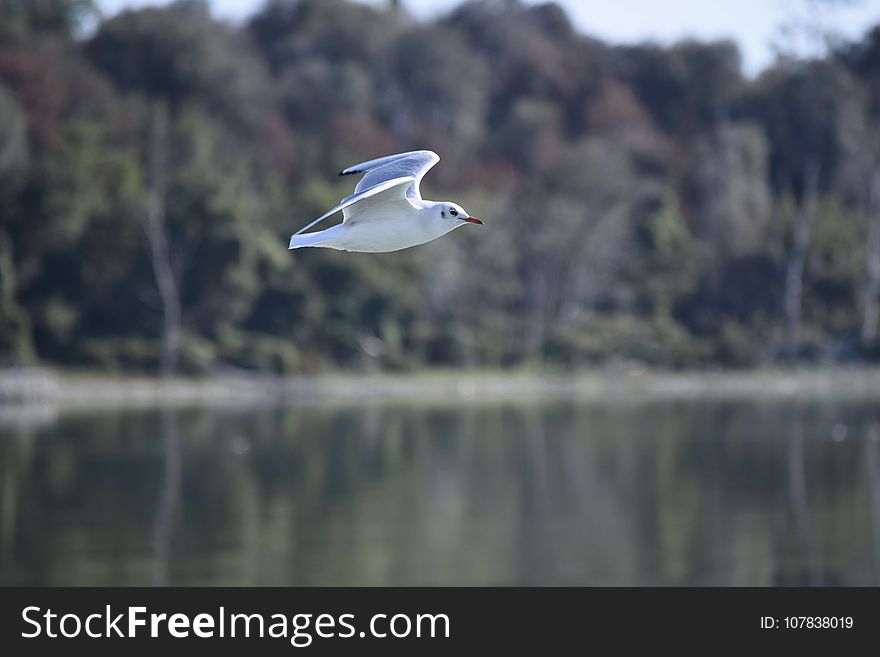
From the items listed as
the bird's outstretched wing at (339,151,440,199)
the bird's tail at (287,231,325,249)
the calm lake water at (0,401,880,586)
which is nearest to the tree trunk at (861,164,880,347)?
the calm lake water at (0,401,880,586)

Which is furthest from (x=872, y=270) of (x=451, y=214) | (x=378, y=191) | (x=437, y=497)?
(x=378, y=191)

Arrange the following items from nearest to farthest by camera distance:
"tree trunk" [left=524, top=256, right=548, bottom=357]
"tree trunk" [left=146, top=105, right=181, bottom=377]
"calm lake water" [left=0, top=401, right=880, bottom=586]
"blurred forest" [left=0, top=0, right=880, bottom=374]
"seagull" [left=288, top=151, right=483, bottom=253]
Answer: "seagull" [left=288, top=151, right=483, bottom=253], "calm lake water" [left=0, top=401, right=880, bottom=586], "tree trunk" [left=146, top=105, right=181, bottom=377], "blurred forest" [left=0, top=0, right=880, bottom=374], "tree trunk" [left=524, top=256, right=548, bottom=357]

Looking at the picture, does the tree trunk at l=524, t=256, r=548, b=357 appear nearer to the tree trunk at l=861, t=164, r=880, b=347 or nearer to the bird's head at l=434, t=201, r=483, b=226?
the tree trunk at l=861, t=164, r=880, b=347

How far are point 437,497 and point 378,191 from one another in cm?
2927

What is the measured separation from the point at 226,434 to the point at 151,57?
25.6m

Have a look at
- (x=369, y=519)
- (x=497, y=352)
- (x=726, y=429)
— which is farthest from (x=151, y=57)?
(x=369, y=519)

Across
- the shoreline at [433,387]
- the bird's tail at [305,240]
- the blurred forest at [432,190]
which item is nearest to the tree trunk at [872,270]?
the blurred forest at [432,190]

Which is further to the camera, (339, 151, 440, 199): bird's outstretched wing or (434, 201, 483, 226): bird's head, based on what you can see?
(339, 151, 440, 199): bird's outstretched wing

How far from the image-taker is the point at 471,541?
118 feet

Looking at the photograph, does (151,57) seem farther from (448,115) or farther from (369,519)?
(369,519)

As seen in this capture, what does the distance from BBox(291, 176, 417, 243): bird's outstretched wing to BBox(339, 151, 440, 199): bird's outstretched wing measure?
81mm

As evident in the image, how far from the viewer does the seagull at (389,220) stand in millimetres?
12438

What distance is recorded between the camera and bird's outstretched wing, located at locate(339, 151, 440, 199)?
42.3 ft

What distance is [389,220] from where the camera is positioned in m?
12.7
